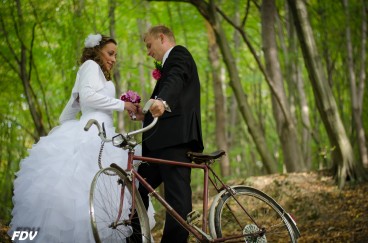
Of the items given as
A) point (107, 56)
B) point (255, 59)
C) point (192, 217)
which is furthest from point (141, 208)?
point (255, 59)

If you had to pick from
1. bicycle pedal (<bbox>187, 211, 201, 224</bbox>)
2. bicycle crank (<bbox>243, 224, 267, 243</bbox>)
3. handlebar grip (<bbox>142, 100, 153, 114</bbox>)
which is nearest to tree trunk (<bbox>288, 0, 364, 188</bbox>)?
bicycle crank (<bbox>243, 224, 267, 243</bbox>)

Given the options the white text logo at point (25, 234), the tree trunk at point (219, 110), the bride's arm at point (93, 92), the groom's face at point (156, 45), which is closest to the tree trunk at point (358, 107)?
the tree trunk at point (219, 110)

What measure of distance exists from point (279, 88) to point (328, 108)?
162 cm

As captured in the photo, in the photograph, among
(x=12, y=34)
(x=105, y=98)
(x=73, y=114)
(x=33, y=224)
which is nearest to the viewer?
(x=33, y=224)

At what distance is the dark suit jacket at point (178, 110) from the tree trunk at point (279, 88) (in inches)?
200

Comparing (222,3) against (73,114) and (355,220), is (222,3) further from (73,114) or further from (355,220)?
(73,114)

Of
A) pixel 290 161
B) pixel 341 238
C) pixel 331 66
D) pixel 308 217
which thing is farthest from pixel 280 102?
pixel 341 238

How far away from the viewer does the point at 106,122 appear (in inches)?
159

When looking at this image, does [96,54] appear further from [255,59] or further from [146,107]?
[255,59]

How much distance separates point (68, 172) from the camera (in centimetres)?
363

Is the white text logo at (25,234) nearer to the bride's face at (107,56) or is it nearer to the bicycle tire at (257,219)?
the bicycle tire at (257,219)

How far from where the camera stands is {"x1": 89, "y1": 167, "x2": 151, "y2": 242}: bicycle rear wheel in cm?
323

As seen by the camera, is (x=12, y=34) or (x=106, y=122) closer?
(x=106, y=122)

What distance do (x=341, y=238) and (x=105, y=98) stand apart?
9.85ft
